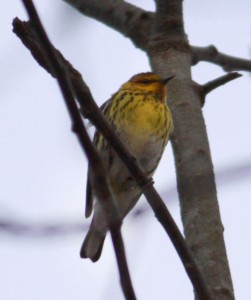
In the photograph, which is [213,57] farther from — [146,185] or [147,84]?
[146,185]

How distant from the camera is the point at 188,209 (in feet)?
13.8

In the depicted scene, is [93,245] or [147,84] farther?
[147,84]

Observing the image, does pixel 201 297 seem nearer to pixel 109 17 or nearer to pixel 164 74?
pixel 164 74

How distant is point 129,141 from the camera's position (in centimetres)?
558

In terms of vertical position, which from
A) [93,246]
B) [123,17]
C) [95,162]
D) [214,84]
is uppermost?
[123,17]

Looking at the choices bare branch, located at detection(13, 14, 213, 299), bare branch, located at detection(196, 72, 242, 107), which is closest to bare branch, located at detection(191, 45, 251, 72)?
bare branch, located at detection(196, 72, 242, 107)

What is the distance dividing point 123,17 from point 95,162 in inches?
128

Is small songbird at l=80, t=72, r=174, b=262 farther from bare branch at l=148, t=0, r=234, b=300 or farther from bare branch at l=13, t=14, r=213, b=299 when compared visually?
bare branch at l=13, t=14, r=213, b=299

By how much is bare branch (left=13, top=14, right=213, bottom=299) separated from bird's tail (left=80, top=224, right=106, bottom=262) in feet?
6.36

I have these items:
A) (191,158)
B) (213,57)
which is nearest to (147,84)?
(213,57)

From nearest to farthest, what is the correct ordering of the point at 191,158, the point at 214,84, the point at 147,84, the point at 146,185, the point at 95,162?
the point at 95,162, the point at 146,185, the point at 191,158, the point at 214,84, the point at 147,84

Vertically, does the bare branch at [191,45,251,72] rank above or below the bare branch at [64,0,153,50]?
below

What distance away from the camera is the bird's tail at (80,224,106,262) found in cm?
511

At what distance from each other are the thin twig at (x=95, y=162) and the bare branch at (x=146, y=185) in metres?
0.36
